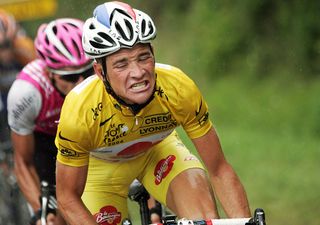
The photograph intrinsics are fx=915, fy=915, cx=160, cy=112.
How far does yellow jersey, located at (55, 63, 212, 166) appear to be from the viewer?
5.51 metres

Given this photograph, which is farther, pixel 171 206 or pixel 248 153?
pixel 248 153

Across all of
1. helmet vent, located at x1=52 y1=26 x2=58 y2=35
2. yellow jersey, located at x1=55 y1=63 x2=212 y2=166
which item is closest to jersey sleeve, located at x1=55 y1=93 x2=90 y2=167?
yellow jersey, located at x1=55 y1=63 x2=212 y2=166

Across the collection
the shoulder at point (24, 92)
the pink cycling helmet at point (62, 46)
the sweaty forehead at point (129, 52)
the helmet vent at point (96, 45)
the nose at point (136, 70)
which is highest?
the pink cycling helmet at point (62, 46)

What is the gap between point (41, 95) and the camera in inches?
278

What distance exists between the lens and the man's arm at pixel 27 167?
7105 millimetres

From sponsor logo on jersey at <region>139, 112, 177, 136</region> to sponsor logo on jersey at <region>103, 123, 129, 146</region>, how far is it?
0.41 feet

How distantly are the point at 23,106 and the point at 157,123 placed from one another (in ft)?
5.15

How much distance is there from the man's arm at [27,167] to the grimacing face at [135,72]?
6.23 ft

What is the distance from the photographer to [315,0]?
640 inches

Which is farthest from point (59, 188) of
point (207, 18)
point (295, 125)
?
point (207, 18)

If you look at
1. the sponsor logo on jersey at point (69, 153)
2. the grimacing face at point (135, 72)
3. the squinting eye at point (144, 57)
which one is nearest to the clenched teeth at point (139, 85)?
the grimacing face at point (135, 72)

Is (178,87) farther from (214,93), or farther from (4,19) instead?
(214,93)

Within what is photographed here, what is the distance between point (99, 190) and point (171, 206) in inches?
24.0

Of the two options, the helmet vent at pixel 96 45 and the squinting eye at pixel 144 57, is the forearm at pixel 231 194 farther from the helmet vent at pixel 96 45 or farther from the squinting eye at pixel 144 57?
the helmet vent at pixel 96 45
